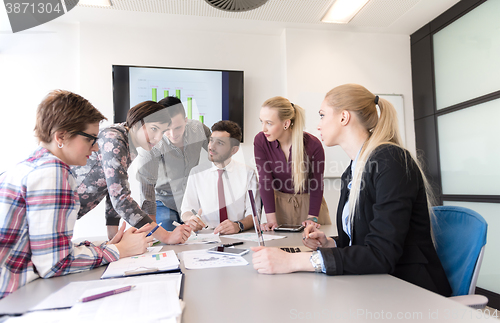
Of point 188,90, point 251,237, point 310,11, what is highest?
point 310,11

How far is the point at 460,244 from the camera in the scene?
1.06m

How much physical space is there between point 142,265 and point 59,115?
55 centimetres

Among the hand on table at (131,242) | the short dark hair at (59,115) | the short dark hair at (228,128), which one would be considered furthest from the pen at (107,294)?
the short dark hair at (228,128)

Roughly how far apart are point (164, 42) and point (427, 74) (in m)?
2.82

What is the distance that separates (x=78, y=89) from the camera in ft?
10.5

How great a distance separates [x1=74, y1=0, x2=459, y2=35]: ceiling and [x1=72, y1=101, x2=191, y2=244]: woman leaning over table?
1548 mm

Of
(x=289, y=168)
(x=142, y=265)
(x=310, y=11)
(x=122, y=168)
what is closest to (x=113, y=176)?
(x=122, y=168)

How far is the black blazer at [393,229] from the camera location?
2.97ft

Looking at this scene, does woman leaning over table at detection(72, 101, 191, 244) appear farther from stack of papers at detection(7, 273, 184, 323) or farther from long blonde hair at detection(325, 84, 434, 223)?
long blonde hair at detection(325, 84, 434, 223)

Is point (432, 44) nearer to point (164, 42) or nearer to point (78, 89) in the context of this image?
point (164, 42)

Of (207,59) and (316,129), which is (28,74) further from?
(316,129)

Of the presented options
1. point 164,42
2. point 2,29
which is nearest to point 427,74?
point 164,42

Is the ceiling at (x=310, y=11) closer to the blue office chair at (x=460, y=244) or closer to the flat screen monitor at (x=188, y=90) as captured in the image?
the flat screen monitor at (x=188, y=90)

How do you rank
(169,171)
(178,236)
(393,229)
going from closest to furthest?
(393,229) → (178,236) → (169,171)
